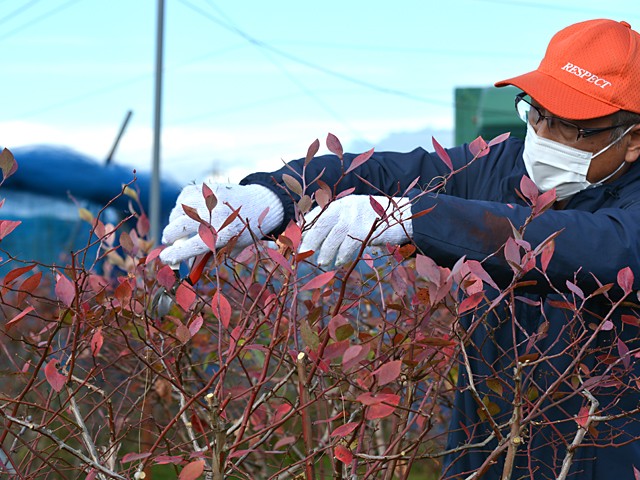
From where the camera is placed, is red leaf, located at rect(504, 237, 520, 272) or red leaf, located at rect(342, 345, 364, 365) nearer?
red leaf, located at rect(342, 345, 364, 365)

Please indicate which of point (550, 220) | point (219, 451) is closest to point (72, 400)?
point (219, 451)

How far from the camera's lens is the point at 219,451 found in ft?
4.24

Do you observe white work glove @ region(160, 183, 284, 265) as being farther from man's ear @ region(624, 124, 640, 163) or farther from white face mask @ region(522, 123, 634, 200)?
man's ear @ region(624, 124, 640, 163)

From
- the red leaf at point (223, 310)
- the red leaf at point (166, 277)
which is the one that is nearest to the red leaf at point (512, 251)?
the red leaf at point (223, 310)

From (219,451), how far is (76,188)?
7.67m

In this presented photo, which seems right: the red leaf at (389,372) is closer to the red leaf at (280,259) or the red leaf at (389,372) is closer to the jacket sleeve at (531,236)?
the red leaf at (280,259)

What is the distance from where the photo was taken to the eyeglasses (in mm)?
2002

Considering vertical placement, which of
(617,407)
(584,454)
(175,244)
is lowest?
(584,454)

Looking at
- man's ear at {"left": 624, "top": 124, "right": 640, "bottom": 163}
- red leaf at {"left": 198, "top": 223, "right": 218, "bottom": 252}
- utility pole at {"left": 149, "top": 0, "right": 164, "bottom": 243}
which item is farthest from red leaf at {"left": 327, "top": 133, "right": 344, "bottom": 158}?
utility pole at {"left": 149, "top": 0, "right": 164, "bottom": 243}

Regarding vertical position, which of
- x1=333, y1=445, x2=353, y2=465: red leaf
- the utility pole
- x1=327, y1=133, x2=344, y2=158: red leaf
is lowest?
the utility pole

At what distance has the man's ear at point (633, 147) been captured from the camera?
201 centimetres

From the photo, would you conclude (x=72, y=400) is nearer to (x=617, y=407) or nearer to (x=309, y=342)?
(x=309, y=342)

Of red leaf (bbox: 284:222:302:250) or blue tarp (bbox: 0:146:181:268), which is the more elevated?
red leaf (bbox: 284:222:302:250)

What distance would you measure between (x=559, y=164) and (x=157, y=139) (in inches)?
337
